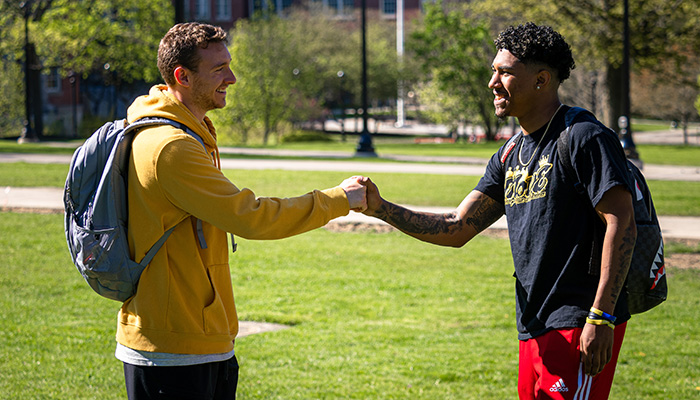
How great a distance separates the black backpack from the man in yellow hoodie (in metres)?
1.04

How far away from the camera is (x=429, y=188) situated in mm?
17141

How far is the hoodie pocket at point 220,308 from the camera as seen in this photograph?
Result: 3.03 metres

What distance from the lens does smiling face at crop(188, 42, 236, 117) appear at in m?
3.08

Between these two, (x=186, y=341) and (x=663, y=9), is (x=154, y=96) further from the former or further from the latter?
(x=663, y=9)

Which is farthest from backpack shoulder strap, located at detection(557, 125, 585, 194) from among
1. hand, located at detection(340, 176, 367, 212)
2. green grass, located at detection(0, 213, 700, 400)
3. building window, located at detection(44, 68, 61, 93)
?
building window, located at detection(44, 68, 61, 93)

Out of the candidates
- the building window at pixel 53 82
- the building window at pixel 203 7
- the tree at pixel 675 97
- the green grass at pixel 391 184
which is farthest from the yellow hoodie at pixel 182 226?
the building window at pixel 203 7

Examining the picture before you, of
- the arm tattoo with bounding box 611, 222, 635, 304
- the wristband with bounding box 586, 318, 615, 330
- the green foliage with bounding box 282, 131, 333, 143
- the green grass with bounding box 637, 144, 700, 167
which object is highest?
the arm tattoo with bounding box 611, 222, 635, 304

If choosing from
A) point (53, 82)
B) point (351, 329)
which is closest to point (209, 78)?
point (351, 329)

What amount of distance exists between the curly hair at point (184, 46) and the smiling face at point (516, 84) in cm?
125

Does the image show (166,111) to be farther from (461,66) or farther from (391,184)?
(461,66)

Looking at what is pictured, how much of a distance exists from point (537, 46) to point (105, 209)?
6.25ft

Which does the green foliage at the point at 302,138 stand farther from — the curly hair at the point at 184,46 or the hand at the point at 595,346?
the hand at the point at 595,346

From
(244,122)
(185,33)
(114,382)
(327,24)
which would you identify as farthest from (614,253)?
(327,24)

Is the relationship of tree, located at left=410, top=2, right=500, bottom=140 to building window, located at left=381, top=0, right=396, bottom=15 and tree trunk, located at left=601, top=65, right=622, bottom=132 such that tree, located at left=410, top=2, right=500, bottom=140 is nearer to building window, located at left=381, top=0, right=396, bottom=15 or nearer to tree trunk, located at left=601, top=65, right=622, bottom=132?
tree trunk, located at left=601, top=65, right=622, bottom=132
